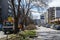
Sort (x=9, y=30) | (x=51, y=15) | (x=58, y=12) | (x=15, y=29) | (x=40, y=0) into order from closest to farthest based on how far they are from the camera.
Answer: (x=15, y=29), (x=40, y=0), (x=9, y=30), (x=58, y=12), (x=51, y=15)

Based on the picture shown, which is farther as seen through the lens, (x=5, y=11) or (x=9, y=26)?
(x=5, y=11)

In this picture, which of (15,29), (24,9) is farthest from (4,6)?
(15,29)

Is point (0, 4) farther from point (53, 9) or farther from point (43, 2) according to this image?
point (53, 9)

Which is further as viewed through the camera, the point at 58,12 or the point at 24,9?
the point at 58,12

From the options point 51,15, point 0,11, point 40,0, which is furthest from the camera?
point 51,15

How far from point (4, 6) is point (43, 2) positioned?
5350 centimetres

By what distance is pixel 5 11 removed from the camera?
84.6m

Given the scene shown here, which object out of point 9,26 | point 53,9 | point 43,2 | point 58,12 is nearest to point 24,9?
point 9,26

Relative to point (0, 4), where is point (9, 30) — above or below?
below

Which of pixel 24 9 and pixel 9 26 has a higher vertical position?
pixel 24 9

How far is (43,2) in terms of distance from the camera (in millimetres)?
33406

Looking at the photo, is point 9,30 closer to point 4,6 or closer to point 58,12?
point 4,6

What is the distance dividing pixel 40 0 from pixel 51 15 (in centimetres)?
13813

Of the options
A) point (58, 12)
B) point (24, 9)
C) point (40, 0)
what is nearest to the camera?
point (40, 0)
